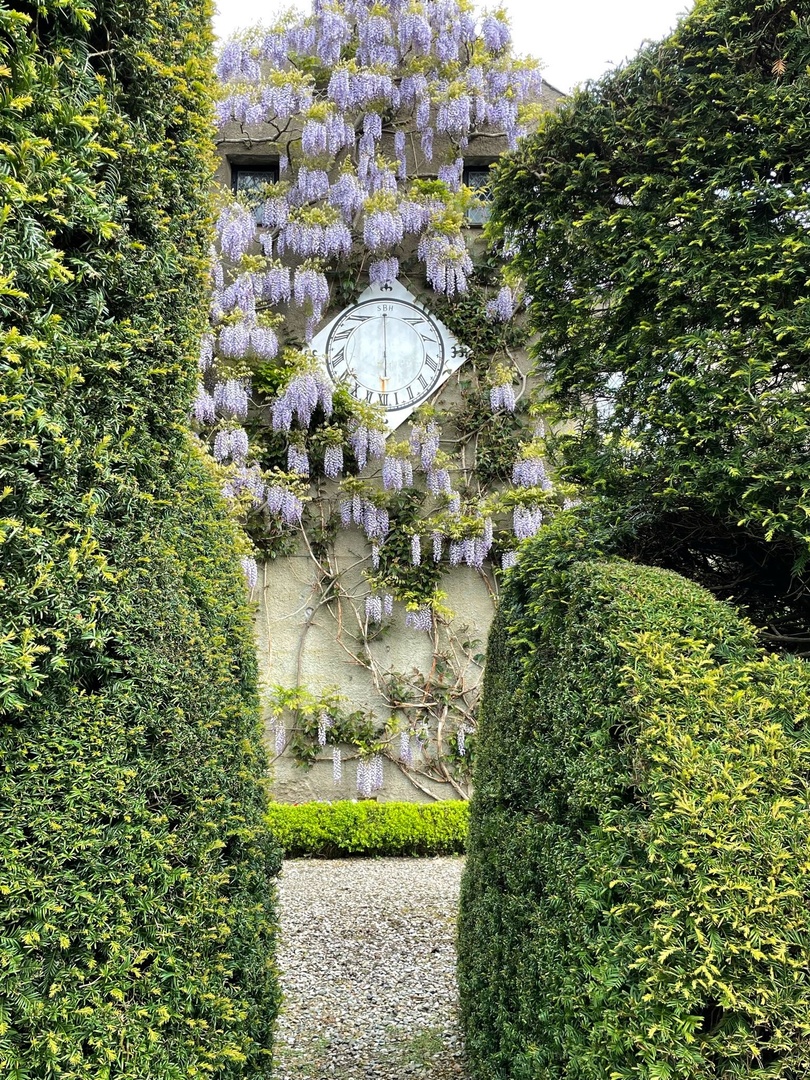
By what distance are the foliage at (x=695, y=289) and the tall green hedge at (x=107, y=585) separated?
1.43m

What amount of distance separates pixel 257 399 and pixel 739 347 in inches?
230

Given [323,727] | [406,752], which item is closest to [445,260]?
[323,727]

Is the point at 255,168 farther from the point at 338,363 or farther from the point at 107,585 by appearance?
the point at 107,585

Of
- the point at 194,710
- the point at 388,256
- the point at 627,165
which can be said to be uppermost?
the point at 388,256

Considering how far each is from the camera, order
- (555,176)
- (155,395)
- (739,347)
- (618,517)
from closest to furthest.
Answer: (155,395) < (739,347) < (618,517) < (555,176)

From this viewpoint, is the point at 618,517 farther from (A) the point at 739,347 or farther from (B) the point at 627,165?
(B) the point at 627,165

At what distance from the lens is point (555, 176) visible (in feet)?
9.33

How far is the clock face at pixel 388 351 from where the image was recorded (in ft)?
24.9

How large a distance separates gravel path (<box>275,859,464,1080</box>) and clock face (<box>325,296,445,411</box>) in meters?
4.51

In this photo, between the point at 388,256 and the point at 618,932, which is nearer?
the point at 618,932

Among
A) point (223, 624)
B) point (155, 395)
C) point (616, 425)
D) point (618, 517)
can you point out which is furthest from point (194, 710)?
point (616, 425)

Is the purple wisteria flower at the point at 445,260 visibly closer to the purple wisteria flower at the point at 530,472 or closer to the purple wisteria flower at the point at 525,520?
the purple wisteria flower at the point at 530,472

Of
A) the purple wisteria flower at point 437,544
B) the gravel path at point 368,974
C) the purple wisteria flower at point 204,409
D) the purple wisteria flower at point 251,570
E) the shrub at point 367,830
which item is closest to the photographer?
the gravel path at point 368,974

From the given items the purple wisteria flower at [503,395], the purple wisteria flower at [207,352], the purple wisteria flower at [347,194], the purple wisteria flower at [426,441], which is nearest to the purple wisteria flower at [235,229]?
the purple wisteria flower at [347,194]
